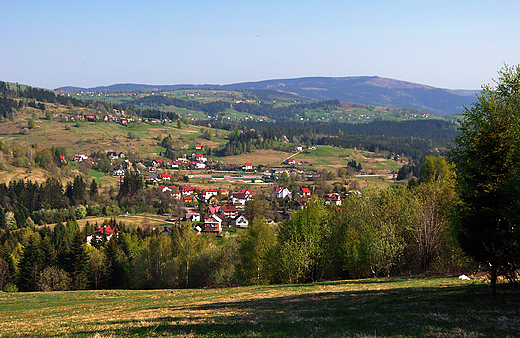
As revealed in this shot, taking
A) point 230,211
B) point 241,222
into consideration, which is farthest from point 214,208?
point 241,222

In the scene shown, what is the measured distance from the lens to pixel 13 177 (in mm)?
149375

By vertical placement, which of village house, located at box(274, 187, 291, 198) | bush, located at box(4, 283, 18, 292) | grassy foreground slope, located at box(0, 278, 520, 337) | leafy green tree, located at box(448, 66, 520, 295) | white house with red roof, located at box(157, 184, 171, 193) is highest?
leafy green tree, located at box(448, 66, 520, 295)

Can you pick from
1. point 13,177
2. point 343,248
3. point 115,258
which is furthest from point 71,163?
point 343,248

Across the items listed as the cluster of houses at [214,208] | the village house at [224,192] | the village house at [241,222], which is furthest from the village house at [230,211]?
the village house at [224,192]

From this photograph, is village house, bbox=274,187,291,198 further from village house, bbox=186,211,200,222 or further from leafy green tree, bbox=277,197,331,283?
leafy green tree, bbox=277,197,331,283

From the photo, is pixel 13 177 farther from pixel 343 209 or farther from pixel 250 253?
pixel 343 209

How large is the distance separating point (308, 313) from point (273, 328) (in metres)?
4.22

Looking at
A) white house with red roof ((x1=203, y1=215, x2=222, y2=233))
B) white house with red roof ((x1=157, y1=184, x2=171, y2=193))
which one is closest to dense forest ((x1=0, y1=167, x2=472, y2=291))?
white house with red roof ((x1=203, y1=215, x2=222, y2=233))

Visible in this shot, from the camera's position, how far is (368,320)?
51.5 feet

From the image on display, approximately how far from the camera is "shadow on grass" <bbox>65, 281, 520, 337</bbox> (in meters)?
13.4

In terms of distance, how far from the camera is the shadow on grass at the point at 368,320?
44.0 ft

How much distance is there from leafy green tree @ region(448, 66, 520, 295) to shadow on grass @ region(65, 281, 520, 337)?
274 cm

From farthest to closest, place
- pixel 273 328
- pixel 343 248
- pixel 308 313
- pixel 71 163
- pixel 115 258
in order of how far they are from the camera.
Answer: pixel 71 163, pixel 115 258, pixel 343 248, pixel 308 313, pixel 273 328

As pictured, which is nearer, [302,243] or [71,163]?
[302,243]
